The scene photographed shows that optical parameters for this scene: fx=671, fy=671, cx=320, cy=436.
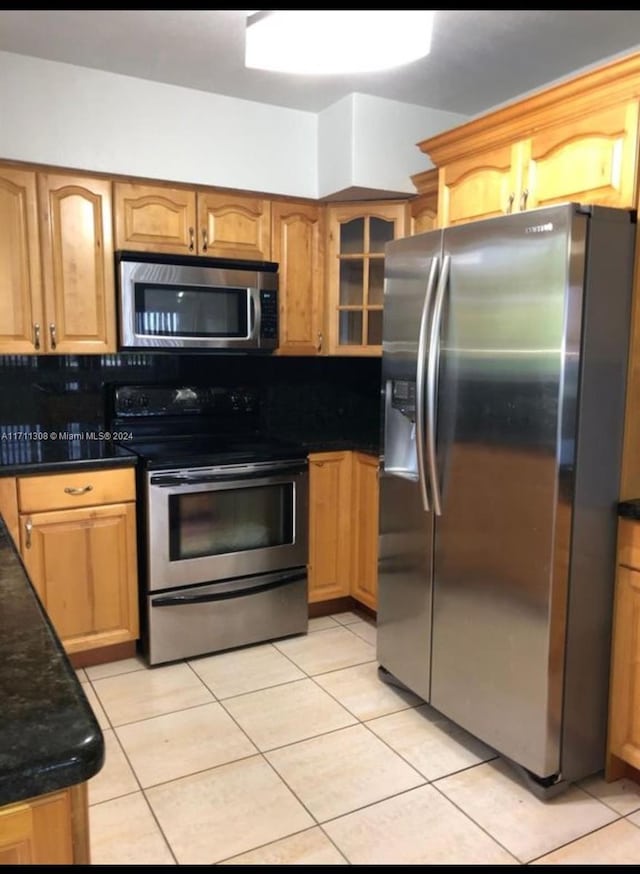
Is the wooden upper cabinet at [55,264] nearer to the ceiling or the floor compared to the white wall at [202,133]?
nearer to the floor

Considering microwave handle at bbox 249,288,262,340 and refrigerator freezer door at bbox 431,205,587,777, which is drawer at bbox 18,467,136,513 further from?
refrigerator freezer door at bbox 431,205,587,777

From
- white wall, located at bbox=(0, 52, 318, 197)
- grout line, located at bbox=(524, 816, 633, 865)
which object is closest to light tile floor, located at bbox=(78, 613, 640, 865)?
grout line, located at bbox=(524, 816, 633, 865)

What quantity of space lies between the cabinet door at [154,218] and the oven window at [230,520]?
112cm

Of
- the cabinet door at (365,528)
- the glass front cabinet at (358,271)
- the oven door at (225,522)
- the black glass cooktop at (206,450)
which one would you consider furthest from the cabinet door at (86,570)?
the glass front cabinet at (358,271)

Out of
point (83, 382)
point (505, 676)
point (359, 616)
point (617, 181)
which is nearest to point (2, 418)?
point (83, 382)

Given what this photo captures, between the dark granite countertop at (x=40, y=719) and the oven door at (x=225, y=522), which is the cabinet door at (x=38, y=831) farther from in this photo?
the oven door at (x=225, y=522)

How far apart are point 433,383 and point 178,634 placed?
5.14ft

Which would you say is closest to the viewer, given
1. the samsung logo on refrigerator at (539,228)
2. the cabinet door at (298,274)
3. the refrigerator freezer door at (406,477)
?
the samsung logo on refrigerator at (539,228)

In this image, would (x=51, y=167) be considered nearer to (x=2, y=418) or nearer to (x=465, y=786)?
(x=2, y=418)

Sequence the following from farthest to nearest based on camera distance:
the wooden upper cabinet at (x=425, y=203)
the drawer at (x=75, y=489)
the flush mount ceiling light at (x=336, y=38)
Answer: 1. the wooden upper cabinet at (x=425, y=203)
2. the drawer at (x=75, y=489)
3. the flush mount ceiling light at (x=336, y=38)

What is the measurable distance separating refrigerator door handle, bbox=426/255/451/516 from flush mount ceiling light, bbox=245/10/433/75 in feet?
2.11

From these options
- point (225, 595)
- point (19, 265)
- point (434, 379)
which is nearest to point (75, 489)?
point (225, 595)

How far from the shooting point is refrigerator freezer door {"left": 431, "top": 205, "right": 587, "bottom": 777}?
1915mm

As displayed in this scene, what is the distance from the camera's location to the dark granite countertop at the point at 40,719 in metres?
0.77
